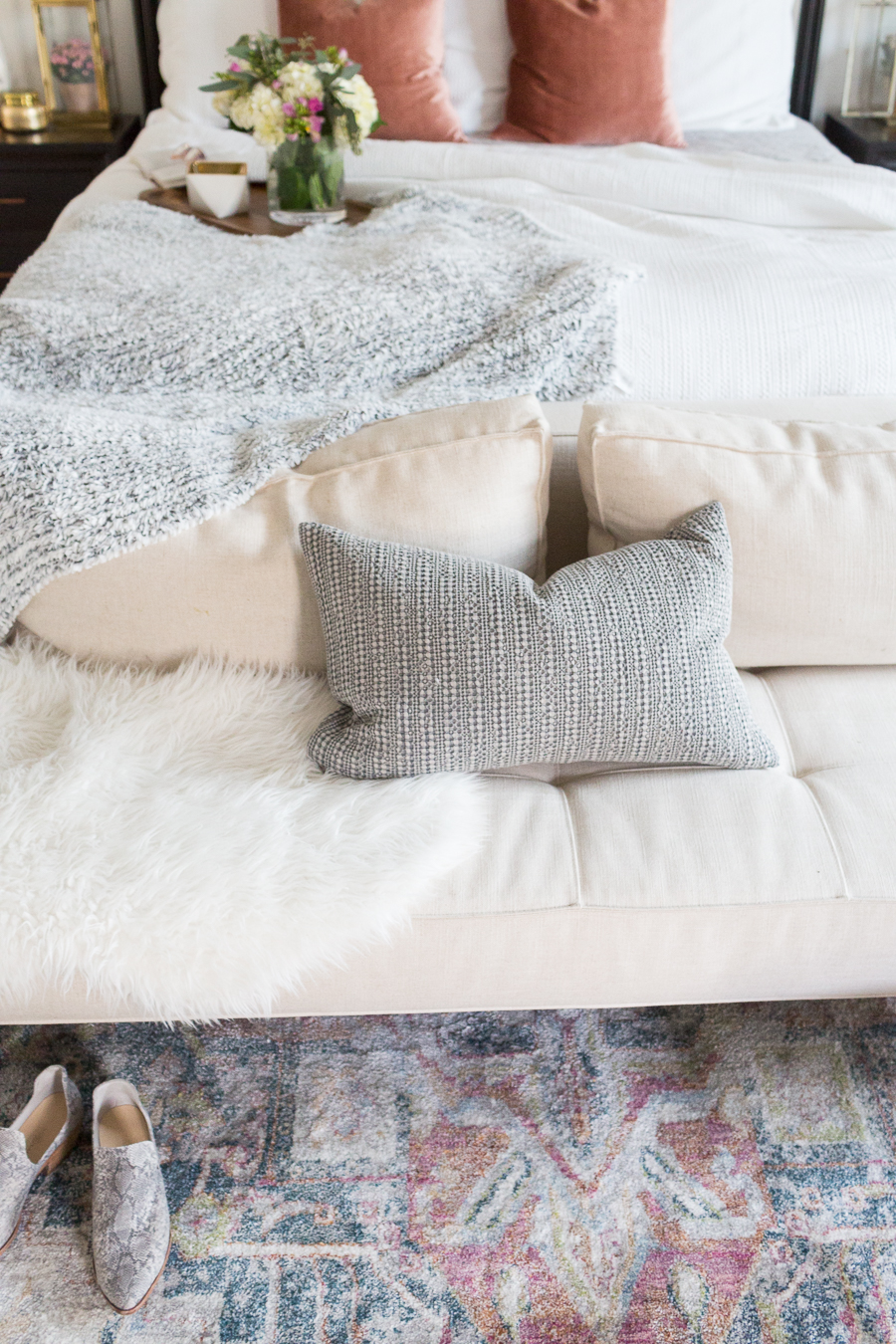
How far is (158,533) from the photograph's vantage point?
129 cm

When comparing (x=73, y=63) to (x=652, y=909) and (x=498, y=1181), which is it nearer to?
(x=652, y=909)

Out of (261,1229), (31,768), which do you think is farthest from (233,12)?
(261,1229)

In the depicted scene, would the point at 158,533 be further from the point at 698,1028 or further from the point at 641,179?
the point at 641,179

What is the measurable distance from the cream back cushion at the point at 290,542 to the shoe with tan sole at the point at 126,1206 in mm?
564

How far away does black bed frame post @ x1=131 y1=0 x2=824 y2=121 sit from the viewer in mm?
3133

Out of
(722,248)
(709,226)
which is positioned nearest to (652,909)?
(722,248)

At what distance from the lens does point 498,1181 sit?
4.10 ft

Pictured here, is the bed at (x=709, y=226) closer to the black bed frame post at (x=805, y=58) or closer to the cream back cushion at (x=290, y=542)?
the black bed frame post at (x=805, y=58)

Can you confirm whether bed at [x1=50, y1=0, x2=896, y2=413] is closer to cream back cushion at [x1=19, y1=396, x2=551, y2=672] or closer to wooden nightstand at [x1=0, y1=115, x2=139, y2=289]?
wooden nightstand at [x1=0, y1=115, x2=139, y2=289]

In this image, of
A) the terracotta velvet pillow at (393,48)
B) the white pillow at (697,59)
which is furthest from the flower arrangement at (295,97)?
the white pillow at (697,59)

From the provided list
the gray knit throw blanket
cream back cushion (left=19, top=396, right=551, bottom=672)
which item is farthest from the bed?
cream back cushion (left=19, top=396, right=551, bottom=672)

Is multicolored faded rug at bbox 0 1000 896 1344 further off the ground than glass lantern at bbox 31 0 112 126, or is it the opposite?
glass lantern at bbox 31 0 112 126

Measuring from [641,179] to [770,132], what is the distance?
84 cm

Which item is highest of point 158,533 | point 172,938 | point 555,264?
point 555,264
